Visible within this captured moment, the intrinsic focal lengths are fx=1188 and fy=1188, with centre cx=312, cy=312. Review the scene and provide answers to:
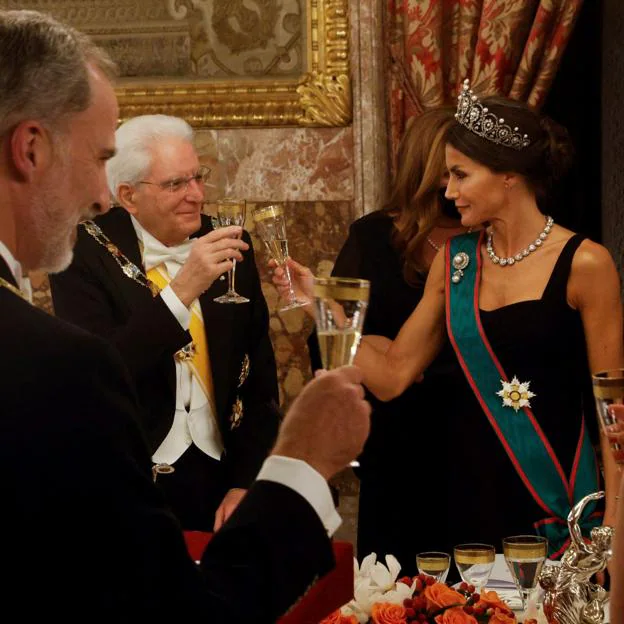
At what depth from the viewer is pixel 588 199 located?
4371 millimetres

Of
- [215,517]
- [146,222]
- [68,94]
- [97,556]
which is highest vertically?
[68,94]

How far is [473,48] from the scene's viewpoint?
3873 millimetres

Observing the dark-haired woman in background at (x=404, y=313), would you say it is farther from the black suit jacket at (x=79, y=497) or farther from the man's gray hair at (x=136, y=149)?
the black suit jacket at (x=79, y=497)

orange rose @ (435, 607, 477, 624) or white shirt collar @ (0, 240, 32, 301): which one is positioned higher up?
white shirt collar @ (0, 240, 32, 301)

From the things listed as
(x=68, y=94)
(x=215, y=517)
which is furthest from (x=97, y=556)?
(x=215, y=517)

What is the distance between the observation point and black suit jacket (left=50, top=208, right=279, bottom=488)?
2.73 metres

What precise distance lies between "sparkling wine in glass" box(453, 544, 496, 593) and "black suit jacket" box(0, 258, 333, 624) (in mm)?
866

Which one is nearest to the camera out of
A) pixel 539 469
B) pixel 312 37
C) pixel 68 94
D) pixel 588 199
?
pixel 68 94

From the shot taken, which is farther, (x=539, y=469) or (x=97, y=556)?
(x=539, y=469)

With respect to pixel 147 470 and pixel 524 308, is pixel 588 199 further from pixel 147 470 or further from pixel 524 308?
pixel 147 470

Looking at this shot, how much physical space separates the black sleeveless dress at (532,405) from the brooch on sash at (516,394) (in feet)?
0.06

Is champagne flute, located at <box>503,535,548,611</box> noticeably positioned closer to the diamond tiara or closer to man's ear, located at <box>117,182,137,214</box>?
the diamond tiara

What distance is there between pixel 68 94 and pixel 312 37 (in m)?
2.81

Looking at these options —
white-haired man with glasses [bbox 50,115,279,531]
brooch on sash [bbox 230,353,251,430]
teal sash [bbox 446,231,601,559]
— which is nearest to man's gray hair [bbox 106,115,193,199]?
white-haired man with glasses [bbox 50,115,279,531]
